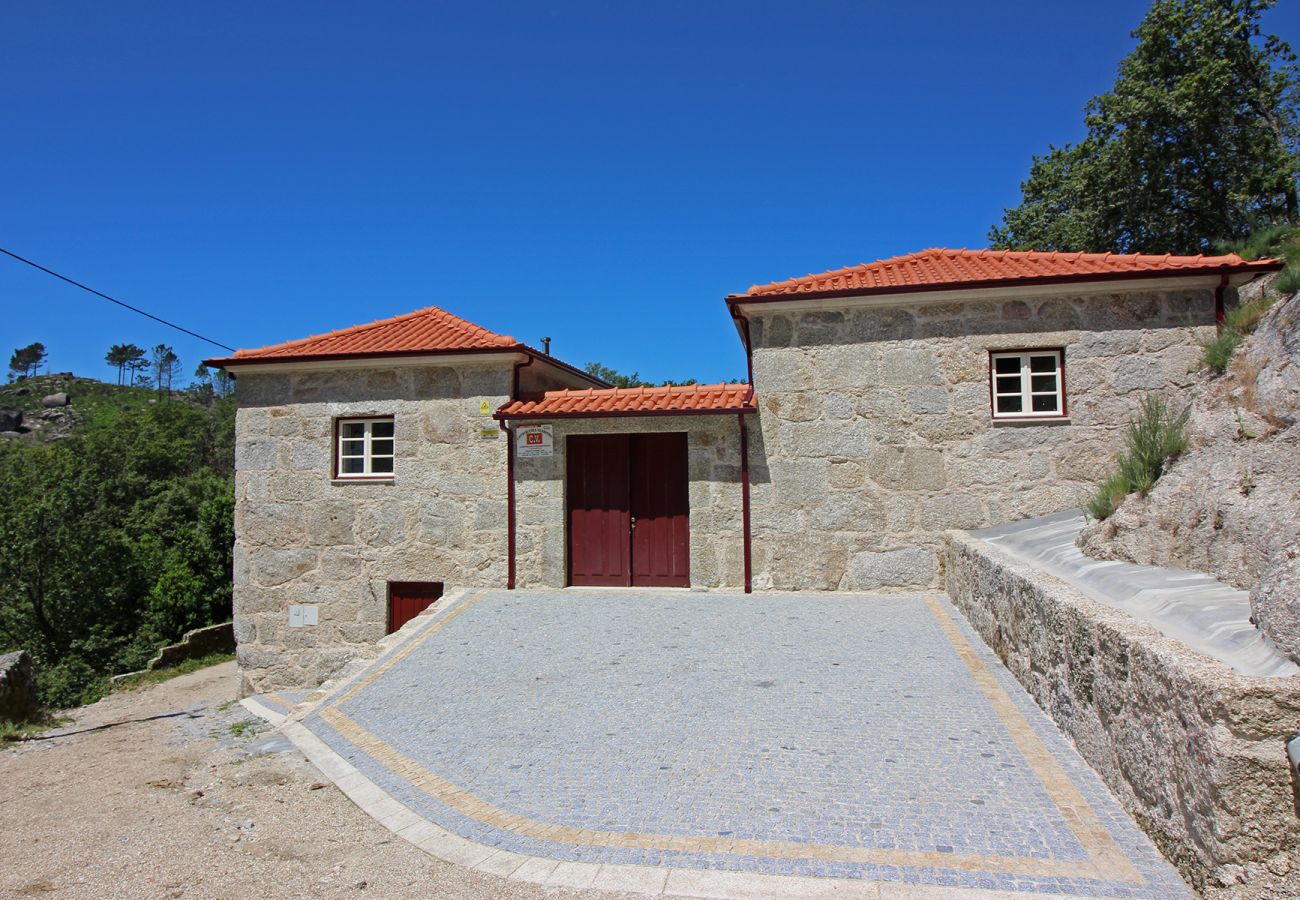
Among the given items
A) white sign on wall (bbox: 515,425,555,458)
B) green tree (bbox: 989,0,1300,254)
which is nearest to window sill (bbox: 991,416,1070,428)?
white sign on wall (bbox: 515,425,555,458)

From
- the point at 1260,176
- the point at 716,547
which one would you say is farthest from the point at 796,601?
the point at 1260,176

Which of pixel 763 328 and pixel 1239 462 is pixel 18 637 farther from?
pixel 1239 462

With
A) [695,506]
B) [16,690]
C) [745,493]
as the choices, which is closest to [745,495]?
[745,493]

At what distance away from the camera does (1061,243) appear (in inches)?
764

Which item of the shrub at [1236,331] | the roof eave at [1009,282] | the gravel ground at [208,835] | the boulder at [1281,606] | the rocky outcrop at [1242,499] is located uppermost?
the roof eave at [1009,282]

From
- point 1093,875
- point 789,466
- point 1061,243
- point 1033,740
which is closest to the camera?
point 1093,875

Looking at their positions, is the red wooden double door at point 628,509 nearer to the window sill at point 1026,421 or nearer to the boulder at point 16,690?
the window sill at point 1026,421

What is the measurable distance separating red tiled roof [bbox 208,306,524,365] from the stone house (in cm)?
5

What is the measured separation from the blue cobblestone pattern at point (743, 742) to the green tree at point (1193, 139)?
14398 mm

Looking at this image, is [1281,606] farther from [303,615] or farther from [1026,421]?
[303,615]

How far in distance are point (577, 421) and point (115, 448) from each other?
32.3 metres

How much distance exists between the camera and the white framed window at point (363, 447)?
10.6 m

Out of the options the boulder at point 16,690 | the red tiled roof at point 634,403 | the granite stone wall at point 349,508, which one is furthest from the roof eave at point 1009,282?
the boulder at point 16,690

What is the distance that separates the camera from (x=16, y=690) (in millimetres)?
10797
